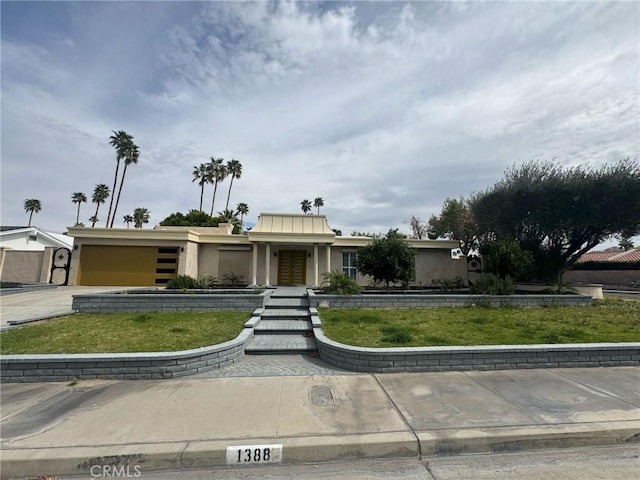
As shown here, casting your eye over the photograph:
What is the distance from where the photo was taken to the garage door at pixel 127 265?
16562 mm

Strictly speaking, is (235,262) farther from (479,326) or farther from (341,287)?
(479,326)

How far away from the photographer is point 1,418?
380 centimetres

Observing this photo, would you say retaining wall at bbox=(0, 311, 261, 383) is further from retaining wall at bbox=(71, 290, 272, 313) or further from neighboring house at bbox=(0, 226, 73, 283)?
neighboring house at bbox=(0, 226, 73, 283)

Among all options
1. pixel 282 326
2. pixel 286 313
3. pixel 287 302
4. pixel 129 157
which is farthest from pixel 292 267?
pixel 129 157

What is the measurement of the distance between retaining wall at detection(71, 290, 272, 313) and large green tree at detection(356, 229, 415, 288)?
16.4 feet

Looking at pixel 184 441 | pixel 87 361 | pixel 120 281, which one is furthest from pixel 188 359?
pixel 120 281

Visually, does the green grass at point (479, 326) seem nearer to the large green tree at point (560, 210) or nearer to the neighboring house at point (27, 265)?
the large green tree at point (560, 210)

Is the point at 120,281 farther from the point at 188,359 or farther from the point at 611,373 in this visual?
the point at 611,373

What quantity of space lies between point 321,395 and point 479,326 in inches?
206

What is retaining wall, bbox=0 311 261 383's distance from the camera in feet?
16.5

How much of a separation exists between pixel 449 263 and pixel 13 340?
19.1m

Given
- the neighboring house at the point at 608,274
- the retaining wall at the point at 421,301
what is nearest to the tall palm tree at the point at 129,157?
the retaining wall at the point at 421,301
